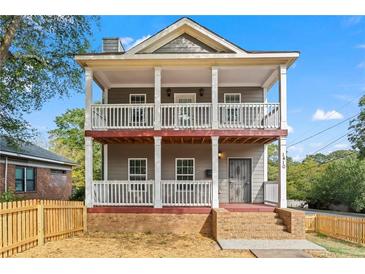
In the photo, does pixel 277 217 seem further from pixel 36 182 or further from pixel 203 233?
pixel 36 182

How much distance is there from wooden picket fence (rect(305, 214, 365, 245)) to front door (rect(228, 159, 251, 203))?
2.70 meters

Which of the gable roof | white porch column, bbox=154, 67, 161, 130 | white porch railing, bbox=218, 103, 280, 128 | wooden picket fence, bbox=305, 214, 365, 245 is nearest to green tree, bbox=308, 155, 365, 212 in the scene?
wooden picket fence, bbox=305, 214, 365, 245

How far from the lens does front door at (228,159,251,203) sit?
13.7 metres

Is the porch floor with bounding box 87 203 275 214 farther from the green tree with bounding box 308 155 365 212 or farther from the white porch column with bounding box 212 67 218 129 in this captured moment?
the green tree with bounding box 308 155 365 212

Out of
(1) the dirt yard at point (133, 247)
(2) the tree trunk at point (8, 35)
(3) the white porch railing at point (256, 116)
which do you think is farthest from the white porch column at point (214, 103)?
(2) the tree trunk at point (8, 35)

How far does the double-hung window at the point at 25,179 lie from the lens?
16716 millimetres

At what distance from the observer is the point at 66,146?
32906mm

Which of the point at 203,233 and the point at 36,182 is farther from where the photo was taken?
the point at 36,182

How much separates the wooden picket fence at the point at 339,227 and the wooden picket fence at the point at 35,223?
882cm

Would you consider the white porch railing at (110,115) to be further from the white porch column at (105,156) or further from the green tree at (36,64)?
the green tree at (36,64)

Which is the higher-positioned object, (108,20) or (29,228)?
(108,20)

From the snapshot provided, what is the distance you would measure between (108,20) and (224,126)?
9.90 metres

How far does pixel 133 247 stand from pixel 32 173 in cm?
1228
